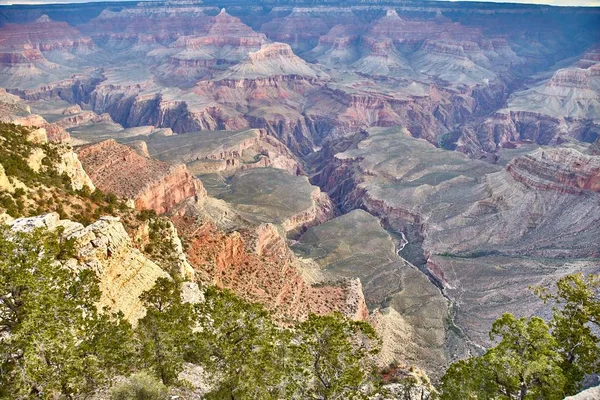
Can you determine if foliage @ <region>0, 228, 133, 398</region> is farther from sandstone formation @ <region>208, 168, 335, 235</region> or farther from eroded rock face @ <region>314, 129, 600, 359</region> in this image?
sandstone formation @ <region>208, 168, 335, 235</region>

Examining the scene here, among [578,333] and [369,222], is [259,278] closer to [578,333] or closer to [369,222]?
[578,333]

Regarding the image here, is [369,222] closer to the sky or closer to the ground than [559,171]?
closer to the ground

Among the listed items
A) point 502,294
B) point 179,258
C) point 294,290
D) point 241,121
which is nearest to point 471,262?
point 502,294

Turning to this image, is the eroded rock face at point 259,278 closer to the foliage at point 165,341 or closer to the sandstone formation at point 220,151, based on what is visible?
the foliage at point 165,341

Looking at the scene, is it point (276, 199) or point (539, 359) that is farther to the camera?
point (276, 199)

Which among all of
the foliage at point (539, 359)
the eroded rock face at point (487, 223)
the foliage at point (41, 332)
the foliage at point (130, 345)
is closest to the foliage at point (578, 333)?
the foliage at point (539, 359)

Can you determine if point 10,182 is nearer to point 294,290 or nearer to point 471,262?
point 294,290

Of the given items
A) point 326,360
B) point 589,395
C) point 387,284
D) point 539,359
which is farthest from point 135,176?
point 589,395
